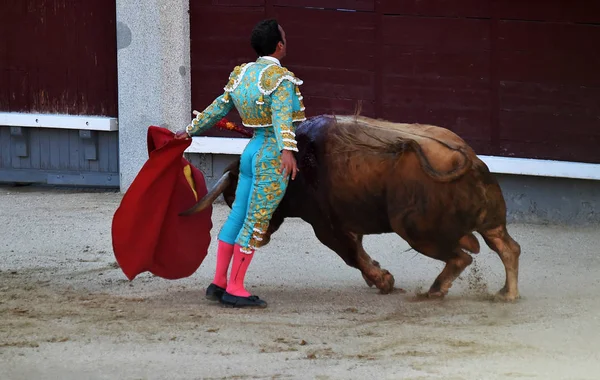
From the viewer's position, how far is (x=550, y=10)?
7195mm

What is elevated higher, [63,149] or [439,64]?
[439,64]

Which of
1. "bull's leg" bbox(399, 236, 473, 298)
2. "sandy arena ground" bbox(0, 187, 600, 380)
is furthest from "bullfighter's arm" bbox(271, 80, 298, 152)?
"sandy arena ground" bbox(0, 187, 600, 380)

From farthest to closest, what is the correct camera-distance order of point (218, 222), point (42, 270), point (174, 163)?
point (218, 222)
point (42, 270)
point (174, 163)

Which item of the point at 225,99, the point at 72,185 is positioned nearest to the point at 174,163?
the point at 225,99

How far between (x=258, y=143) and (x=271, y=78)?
302 mm

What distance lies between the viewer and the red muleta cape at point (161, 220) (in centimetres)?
517

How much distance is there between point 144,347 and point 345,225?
3.63ft

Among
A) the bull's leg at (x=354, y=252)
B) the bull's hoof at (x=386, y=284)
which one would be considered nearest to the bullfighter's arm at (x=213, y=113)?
the bull's leg at (x=354, y=252)

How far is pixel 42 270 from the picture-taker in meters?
5.86

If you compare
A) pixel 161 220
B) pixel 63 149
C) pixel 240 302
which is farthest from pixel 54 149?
pixel 240 302

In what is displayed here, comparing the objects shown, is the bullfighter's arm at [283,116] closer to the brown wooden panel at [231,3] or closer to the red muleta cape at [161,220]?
the red muleta cape at [161,220]

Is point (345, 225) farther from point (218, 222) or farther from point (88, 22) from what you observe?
point (88, 22)

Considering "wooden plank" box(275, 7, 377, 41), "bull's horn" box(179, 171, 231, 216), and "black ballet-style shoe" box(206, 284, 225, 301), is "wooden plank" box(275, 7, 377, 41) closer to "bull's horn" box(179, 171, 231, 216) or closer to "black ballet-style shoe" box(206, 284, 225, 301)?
"bull's horn" box(179, 171, 231, 216)

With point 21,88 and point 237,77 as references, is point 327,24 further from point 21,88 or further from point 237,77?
point 237,77
